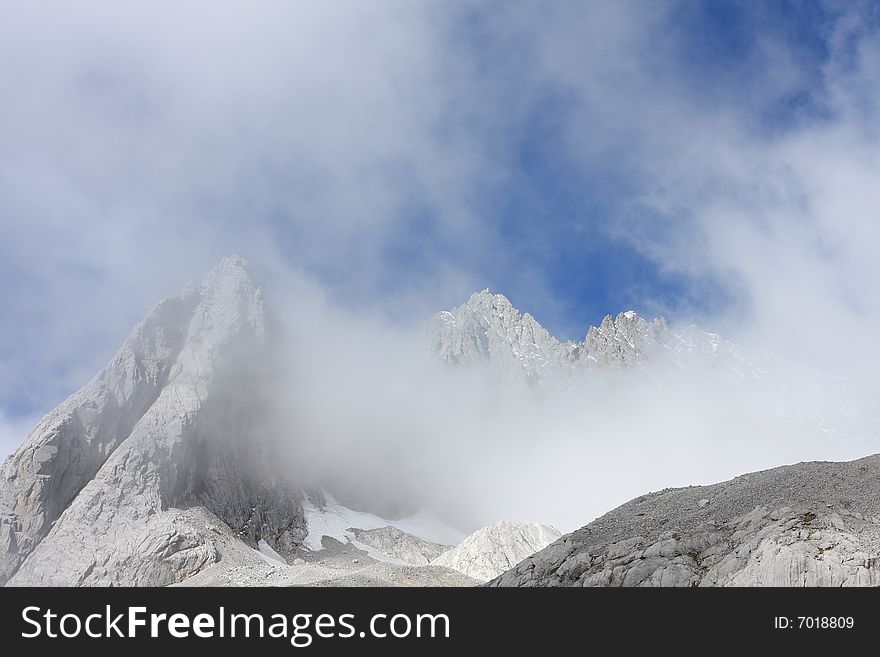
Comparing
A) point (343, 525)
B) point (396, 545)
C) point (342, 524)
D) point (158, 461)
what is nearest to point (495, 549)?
point (396, 545)

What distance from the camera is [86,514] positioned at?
119500 millimetres

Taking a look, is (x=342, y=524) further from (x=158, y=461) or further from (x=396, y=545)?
(x=158, y=461)

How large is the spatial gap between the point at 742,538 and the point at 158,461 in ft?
386

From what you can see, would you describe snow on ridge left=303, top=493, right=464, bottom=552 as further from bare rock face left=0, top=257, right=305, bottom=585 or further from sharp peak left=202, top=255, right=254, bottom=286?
sharp peak left=202, top=255, right=254, bottom=286

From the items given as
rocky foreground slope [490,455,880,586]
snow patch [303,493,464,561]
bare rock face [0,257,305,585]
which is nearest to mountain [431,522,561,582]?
snow patch [303,493,464,561]

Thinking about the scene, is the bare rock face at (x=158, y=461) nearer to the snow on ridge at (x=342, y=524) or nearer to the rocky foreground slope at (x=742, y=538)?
the snow on ridge at (x=342, y=524)

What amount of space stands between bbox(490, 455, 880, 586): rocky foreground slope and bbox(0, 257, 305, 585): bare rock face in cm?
8376

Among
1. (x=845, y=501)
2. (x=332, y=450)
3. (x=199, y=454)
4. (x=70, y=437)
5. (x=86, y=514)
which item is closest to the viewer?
(x=845, y=501)

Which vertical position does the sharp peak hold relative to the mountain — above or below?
above

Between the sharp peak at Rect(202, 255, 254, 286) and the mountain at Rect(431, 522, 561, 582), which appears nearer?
the mountain at Rect(431, 522, 561, 582)

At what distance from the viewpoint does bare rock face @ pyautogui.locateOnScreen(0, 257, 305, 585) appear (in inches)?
4461
